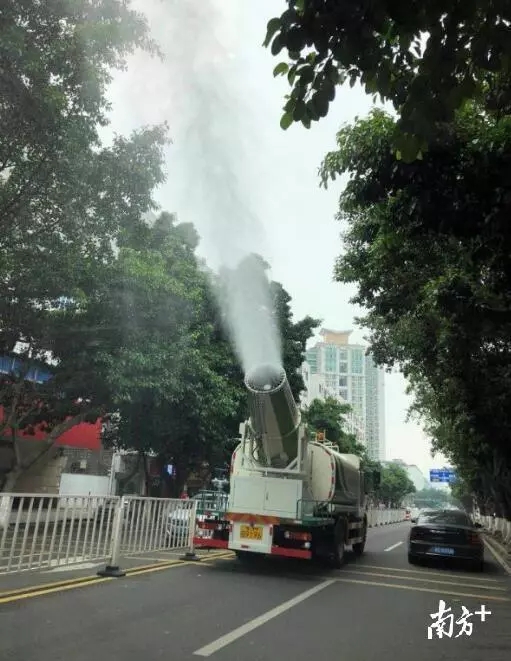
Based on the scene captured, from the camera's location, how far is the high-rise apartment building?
337 ft

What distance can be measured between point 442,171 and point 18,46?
5523 mm

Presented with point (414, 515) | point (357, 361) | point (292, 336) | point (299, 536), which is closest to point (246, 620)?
point (299, 536)

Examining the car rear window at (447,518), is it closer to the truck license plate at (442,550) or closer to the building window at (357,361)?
the truck license plate at (442,550)

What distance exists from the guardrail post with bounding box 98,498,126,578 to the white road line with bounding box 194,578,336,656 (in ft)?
8.78

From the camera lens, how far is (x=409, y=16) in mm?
3219

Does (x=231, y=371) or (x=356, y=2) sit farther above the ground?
(x=231, y=371)

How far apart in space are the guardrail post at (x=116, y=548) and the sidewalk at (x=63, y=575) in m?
0.19

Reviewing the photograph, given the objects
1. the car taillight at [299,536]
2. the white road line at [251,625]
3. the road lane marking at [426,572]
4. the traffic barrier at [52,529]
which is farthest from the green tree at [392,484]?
the traffic barrier at [52,529]

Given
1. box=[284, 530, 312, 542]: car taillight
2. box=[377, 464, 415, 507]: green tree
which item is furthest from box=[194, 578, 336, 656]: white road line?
box=[377, 464, 415, 507]: green tree

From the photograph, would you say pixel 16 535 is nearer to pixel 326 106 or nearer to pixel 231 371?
pixel 326 106

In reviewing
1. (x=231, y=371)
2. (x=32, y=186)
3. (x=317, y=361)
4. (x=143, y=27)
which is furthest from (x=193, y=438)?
(x=317, y=361)

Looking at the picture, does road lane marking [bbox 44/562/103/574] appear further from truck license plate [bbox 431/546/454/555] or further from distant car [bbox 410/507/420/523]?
distant car [bbox 410/507/420/523]

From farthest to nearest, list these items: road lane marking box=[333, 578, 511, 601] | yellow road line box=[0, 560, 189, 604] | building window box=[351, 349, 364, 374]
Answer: building window box=[351, 349, 364, 374] → road lane marking box=[333, 578, 511, 601] → yellow road line box=[0, 560, 189, 604]

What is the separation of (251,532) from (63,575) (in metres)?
3.48
